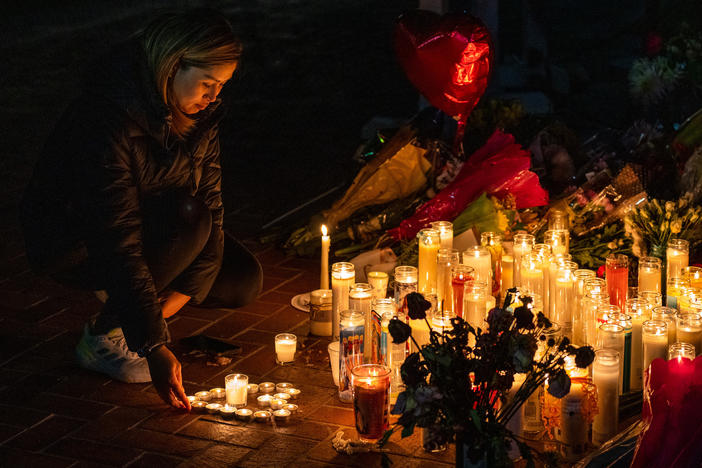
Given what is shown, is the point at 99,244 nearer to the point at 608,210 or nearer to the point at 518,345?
the point at 518,345

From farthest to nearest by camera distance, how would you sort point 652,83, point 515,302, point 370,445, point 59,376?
1. point 652,83
2. point 59,376
3. point 515,302
4. point 370,445

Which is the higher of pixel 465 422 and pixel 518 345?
pixel 518 345

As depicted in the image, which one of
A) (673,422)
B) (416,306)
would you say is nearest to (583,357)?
(673,422)

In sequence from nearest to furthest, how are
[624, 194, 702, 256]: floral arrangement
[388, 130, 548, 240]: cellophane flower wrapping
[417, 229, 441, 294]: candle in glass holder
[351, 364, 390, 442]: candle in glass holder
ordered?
[351, 364, 390, 442]: candle in glass holder
[417, 229, 441, 294]: candle in glass holder
[624, 194, 702, 256]: floral arrangement
[388, 130, 548, 240]: cellophane flower wrapping

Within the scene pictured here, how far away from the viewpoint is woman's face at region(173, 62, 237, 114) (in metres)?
4.02

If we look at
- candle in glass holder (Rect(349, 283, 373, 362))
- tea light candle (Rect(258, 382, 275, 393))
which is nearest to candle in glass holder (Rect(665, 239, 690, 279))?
candle in glass holder (Rect(349, 283, 373, 362))

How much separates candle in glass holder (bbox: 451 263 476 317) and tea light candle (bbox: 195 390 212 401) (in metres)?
1.11

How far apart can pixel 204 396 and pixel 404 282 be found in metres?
0.97

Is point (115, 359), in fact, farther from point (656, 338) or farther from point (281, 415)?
point (656, 338)

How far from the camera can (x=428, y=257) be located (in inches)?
197

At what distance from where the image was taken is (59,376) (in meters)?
4.67

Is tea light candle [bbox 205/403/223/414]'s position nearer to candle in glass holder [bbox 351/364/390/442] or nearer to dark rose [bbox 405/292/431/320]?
candle in glass holder [bbox 351/364/390/442]

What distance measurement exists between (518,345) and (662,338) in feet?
3.98

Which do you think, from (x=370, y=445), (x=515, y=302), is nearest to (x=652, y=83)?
(x=515, y=302)
